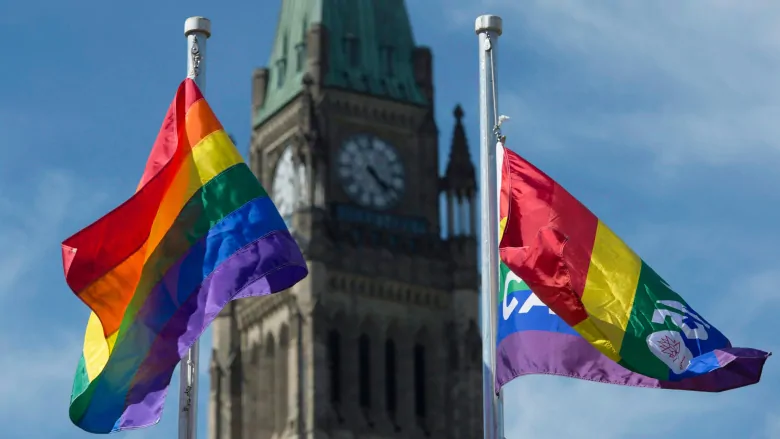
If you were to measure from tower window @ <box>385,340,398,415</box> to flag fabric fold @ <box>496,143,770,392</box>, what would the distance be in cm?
5682

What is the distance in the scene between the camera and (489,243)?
28047 millimetres

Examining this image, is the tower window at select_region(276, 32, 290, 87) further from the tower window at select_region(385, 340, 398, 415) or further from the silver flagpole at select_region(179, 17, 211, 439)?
the silver flagpole at select_region(179, 17, 211, 439)

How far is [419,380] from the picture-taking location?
282 feet

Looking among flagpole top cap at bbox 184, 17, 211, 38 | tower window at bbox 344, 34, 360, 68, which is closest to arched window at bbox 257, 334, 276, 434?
tower window at bbox 344, 34, 360, 68

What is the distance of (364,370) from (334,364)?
4.97ft

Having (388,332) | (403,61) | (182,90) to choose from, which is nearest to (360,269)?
(388,332)

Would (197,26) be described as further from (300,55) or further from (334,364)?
(300,55)

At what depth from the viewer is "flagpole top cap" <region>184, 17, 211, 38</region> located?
29.5 meters

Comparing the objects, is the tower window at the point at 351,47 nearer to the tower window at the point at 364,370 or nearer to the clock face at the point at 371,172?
the clock face at the point at 371,172

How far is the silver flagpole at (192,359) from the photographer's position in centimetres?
2789

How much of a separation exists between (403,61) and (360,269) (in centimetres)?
821

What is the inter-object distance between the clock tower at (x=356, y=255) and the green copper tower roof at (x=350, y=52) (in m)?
0.07

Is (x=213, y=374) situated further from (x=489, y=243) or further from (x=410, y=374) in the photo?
(x=489, y=243)

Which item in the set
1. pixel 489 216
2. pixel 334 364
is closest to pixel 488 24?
pixel 489 216
